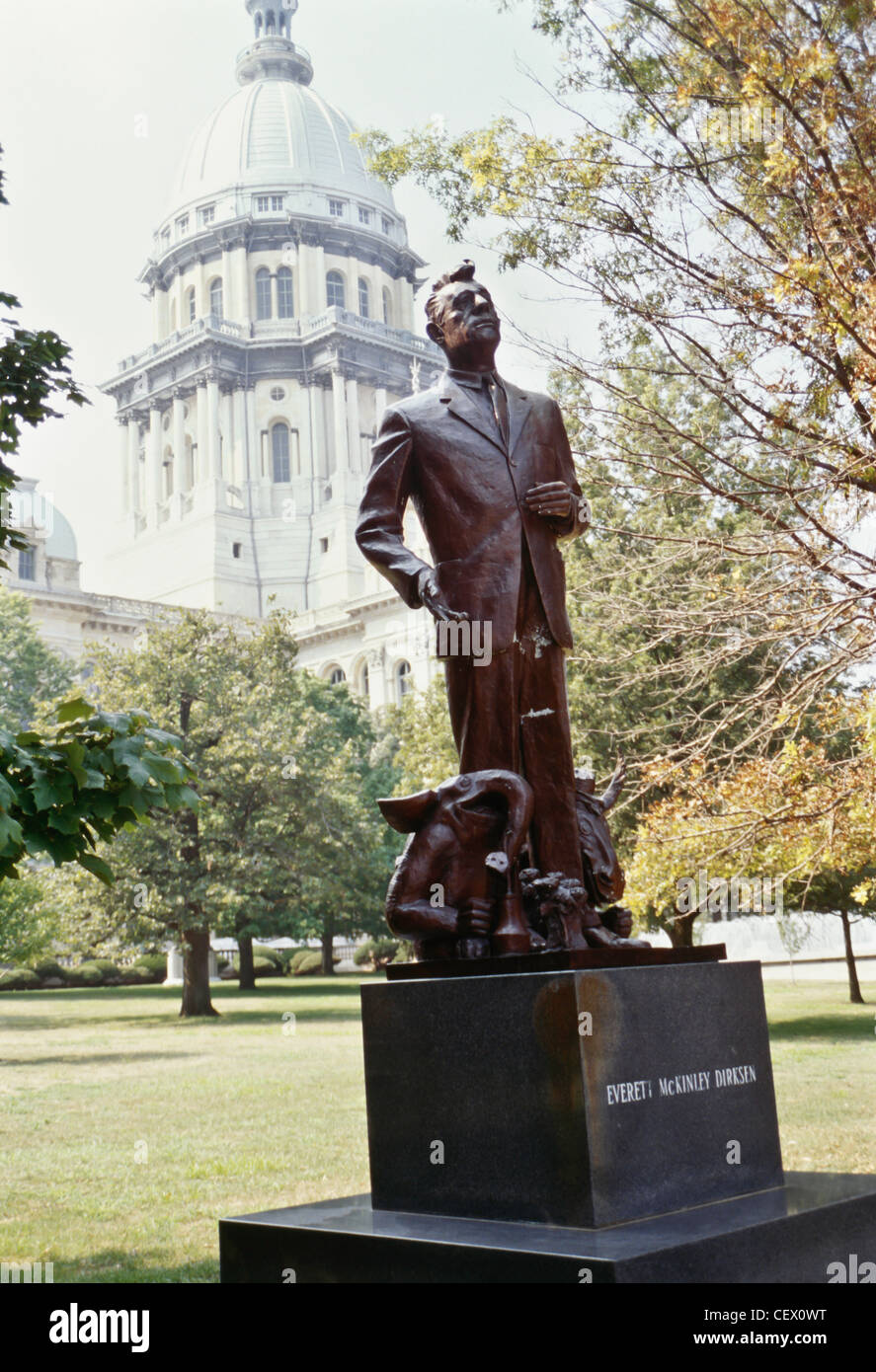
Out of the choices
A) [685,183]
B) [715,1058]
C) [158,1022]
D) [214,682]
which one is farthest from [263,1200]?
[214,682]

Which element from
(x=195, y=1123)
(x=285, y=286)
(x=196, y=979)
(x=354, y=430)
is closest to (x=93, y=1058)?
(x=195, y=1123)

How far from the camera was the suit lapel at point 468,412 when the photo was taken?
21.5ft

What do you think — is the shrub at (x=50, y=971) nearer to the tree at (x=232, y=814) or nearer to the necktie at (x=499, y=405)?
the tree at (x=232, y=814)

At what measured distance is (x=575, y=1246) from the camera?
15.1ft

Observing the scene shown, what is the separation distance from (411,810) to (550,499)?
1580 millimetres

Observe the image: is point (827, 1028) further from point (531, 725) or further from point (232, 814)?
point (531, 725)

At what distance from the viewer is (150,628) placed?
124 feet

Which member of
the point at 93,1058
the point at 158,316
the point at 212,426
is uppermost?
the point at 158,316

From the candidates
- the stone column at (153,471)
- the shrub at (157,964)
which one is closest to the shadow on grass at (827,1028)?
the shrub at (157,964)

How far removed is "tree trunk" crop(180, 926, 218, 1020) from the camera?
1318 inches

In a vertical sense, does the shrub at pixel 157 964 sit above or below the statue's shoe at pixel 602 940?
above

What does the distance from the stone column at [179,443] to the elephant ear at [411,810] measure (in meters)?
100.0

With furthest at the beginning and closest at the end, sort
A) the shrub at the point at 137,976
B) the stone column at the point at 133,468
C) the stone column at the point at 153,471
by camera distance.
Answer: the stone column at the point at 133,468
the stone column at the point at 153,471
the shrub at the point at 137,976
